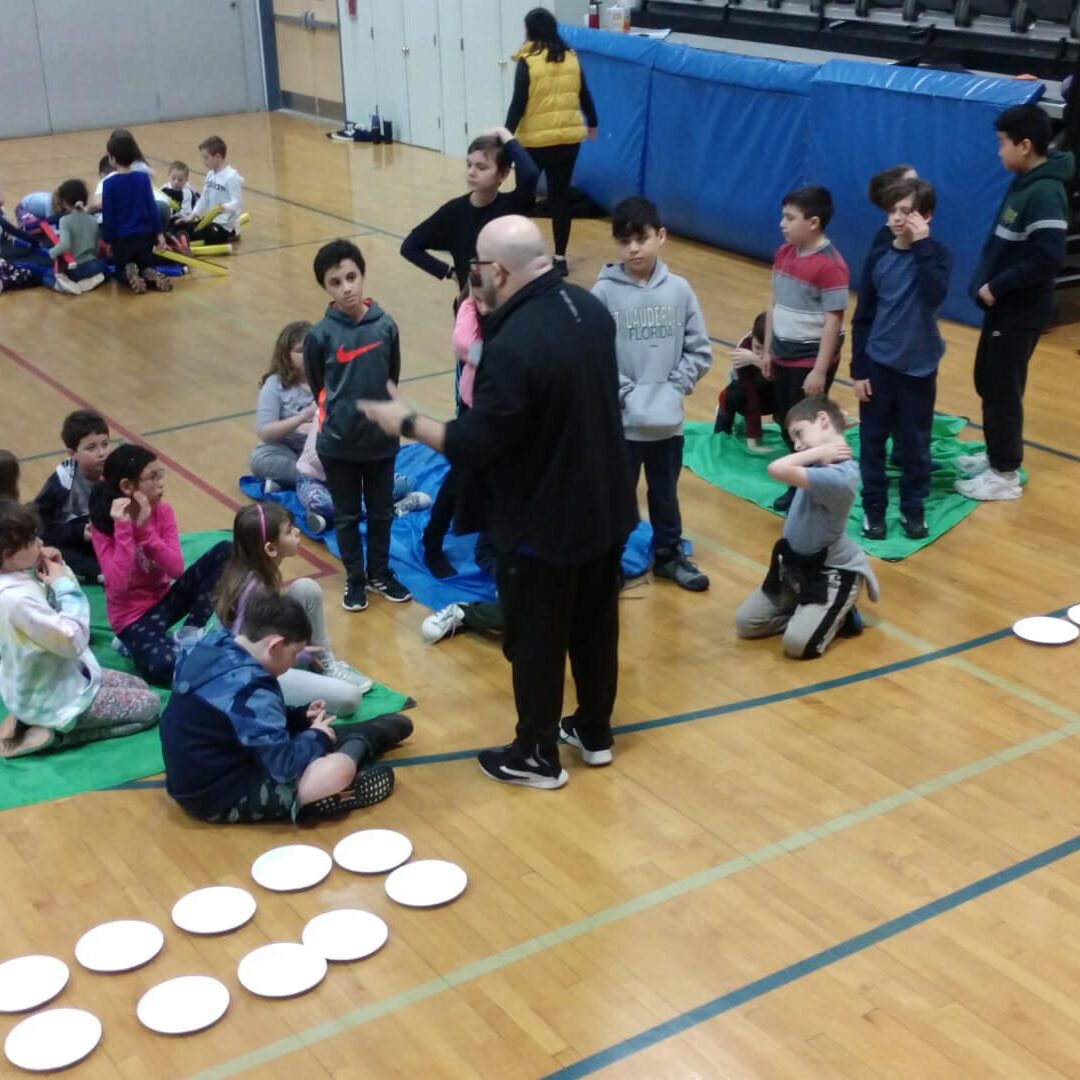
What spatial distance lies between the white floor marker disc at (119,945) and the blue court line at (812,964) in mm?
1097

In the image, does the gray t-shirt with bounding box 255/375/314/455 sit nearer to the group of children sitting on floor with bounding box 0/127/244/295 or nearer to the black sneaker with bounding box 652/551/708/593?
the black sneaker with bounding box 652/551/708/593

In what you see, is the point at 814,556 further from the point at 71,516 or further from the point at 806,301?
the point at 71,516

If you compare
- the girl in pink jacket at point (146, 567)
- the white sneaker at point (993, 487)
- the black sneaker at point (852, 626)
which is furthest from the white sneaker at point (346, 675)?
the white sneaker at point (993, 487)

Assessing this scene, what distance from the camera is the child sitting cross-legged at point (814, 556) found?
4723 millimetres

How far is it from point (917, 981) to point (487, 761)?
145cm

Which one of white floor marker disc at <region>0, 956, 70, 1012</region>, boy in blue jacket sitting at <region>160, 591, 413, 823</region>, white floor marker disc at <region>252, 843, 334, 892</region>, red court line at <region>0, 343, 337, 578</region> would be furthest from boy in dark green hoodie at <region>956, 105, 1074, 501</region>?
white floor marker disc at <region>0, 956, 70, 1012</region>

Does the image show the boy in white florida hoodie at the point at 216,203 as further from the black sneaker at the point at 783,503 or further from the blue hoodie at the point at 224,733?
the blue hoodie at the point at 224,733

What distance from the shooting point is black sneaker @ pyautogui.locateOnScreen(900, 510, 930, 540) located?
5840 millimetres

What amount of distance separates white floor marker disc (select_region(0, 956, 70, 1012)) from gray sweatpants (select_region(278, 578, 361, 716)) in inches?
46.2

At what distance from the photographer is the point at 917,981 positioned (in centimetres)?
341

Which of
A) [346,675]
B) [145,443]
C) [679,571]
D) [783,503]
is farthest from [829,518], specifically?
[145,443]

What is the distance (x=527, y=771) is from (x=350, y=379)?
1611 mm

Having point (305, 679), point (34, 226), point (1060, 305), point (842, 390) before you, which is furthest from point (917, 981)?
point (34, 226)

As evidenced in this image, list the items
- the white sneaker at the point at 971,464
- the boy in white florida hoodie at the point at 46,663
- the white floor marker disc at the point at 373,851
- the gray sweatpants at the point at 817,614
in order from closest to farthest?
1. the white floor marker disc at the point at 373,851
2. the boy in white florida hoodie at the point at 46,663
3. the gray sweatpants at the point at 817,614
4. the white sneaker at the point at 971,464
